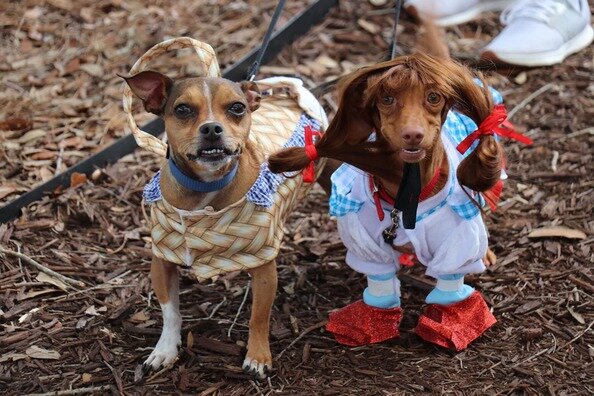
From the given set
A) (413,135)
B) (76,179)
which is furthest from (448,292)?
(76,179)

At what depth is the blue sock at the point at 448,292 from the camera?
3.66 m

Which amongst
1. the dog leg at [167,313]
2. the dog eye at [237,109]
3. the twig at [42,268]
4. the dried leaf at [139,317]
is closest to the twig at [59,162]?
the twig at [42,268]

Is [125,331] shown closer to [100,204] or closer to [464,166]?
[100,204]

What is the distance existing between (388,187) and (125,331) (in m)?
1.22

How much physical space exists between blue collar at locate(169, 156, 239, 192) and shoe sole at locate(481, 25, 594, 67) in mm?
2391

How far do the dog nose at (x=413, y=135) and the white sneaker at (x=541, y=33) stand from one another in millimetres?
2567

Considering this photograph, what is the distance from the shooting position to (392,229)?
3.52 metres

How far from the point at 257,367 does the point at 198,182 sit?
2.38 feet

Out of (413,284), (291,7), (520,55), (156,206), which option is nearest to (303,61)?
(291,7)

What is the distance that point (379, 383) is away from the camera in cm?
352

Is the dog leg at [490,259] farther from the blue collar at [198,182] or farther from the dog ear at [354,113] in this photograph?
the blue collar at [198,182]

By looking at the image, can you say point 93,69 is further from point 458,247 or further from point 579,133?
point 458,247

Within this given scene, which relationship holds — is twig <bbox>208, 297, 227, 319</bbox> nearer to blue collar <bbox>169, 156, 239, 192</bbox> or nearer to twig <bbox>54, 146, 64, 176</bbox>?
blue collar <bbox>169, 156, 239, 192</bbox>

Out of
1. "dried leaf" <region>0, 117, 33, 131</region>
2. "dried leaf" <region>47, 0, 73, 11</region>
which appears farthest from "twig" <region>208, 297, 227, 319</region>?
"dried leaf" <region>47, 0, 73, 11</region>
